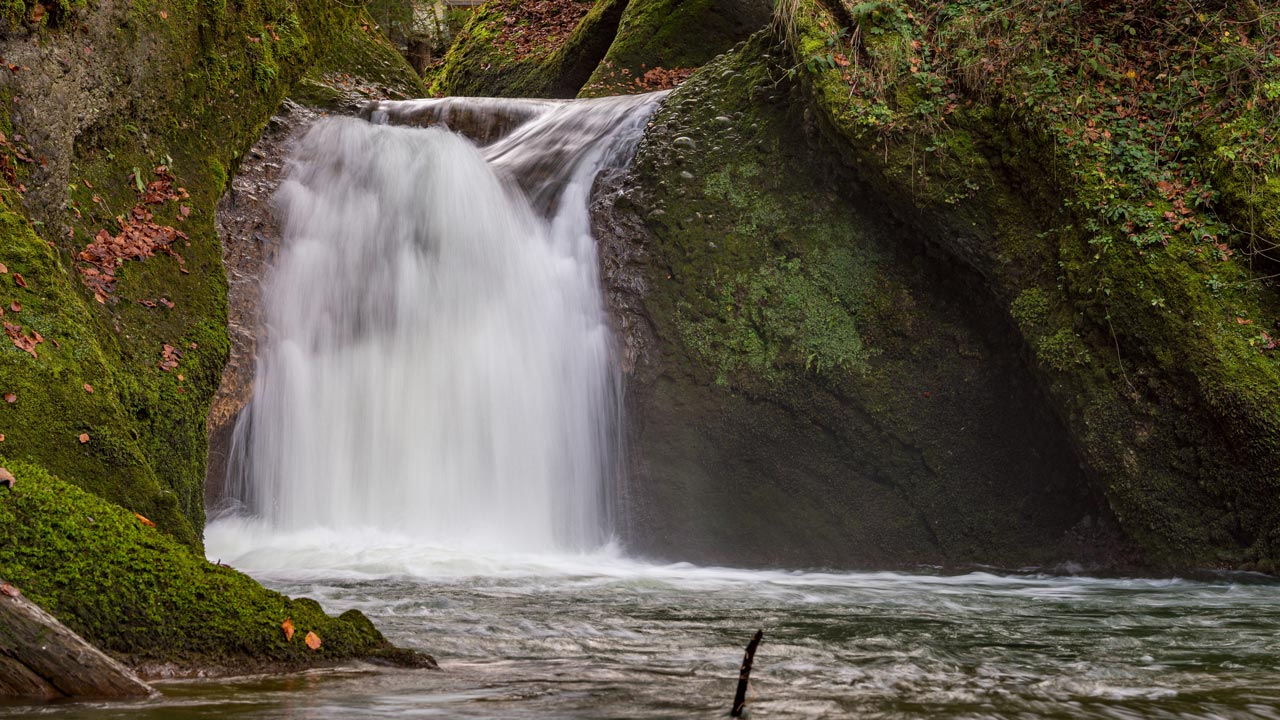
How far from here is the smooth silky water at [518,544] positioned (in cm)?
346

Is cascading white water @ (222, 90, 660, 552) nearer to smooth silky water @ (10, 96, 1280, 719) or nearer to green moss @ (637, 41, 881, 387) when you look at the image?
smooth silky water @ (10, 96, 1280, 719)

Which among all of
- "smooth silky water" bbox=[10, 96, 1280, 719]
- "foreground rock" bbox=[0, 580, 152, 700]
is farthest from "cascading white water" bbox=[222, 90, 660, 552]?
"foreground rock" bbox=[0, 580, 152, 700]

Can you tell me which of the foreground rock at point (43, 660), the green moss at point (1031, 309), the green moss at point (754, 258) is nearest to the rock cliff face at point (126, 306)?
the foreground rock at point (43, 660)

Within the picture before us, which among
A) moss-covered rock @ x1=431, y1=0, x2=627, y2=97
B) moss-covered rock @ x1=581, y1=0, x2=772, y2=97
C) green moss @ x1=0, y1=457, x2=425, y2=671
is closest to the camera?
green moss @ x1=0, y1=457, x2=425, y2=671

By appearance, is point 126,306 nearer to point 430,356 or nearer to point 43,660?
point 430,356

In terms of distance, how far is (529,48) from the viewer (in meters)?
17.1

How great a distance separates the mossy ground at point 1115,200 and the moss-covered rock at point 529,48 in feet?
24.5

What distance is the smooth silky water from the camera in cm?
346

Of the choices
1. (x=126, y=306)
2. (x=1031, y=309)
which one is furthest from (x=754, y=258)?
(x=126, y=306)

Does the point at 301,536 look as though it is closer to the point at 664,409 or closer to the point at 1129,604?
the point at 664,409

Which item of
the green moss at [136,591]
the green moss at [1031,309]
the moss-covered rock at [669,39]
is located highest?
the moss-covered rock at [669,39]

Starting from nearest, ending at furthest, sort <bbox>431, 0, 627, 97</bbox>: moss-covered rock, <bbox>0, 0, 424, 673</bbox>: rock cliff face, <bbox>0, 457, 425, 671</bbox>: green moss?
<bbox>0, 457, 425, 671</bbox>: green moss → <bbox>0, 0, 424, 673</bbox>: rock cliff face → <bbox>431, 0, 627, 97</bbox>: moss-covered rock

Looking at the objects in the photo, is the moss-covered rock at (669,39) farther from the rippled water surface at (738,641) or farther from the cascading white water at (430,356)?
the rippled water surface at (738,641)

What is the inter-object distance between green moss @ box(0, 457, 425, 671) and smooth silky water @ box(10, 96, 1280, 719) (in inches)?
7.7
